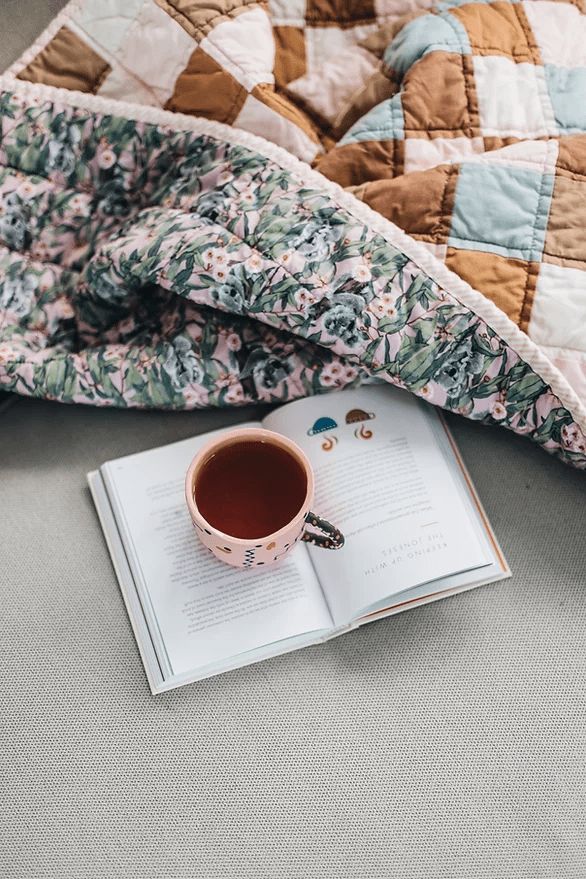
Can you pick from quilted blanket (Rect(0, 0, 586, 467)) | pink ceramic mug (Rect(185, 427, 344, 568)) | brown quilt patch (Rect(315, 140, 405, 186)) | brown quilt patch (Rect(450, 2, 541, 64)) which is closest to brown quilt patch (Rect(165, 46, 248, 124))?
quilted blanket (Rect(0, 0, 586, 467))

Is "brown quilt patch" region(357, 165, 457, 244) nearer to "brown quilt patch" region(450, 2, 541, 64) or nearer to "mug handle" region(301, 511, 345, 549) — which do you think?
"brown quilt patch" region(450, 2, 541, 64)

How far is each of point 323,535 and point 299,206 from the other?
33 cm

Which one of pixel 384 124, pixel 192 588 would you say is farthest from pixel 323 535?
pixel 384 124

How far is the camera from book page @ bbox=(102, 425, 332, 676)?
0.73 metres

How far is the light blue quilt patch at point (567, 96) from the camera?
83cm

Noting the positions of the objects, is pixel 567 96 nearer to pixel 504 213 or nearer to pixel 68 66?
pixel 504 213

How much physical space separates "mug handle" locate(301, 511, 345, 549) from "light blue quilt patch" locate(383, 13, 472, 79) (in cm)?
52

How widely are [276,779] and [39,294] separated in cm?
58

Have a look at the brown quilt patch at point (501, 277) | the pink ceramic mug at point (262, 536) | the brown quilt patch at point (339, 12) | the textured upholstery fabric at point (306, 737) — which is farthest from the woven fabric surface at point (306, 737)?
the brown quilt patch at point (339, 12)

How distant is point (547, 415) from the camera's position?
77 cm

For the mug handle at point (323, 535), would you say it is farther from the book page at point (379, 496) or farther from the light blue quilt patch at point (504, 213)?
the light blue quilt patch at point (504, 213)

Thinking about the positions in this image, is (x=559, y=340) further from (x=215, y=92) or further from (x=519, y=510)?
(x=215, y=92)

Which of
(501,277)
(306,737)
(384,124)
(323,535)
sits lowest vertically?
(306,737)

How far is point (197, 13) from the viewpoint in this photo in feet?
2.77
